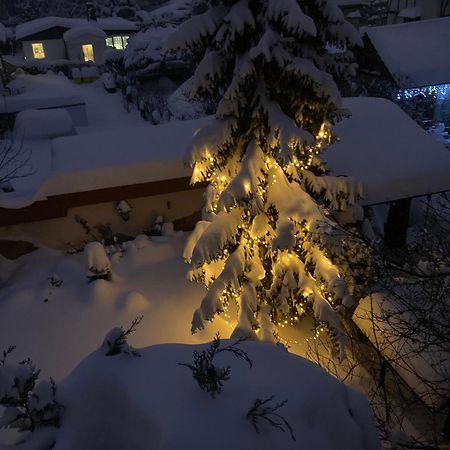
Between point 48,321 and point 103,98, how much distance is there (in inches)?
917

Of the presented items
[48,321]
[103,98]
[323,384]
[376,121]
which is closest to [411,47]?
[376,121]

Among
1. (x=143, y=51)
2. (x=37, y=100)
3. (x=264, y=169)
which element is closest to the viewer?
(x=264, y=169)

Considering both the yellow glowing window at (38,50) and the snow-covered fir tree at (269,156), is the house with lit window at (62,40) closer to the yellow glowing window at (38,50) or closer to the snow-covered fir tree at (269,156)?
the yellow glowing window at (38,50)

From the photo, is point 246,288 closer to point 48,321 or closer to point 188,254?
point 188,254

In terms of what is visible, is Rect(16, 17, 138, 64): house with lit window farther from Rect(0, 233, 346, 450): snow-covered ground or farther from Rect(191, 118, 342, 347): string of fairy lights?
Rect(191, 118, 342, 347): string of fairy lights

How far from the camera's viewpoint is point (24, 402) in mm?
3479

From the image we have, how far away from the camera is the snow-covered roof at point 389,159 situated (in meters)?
10.3

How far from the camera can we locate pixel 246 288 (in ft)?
24.9

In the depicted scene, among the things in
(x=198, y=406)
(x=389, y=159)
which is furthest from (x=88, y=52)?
(x=198, y=406)

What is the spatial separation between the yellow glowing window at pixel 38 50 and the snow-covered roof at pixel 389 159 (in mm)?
36926

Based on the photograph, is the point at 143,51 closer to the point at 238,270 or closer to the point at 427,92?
the point at 427,92

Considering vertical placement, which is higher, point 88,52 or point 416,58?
point 416,58

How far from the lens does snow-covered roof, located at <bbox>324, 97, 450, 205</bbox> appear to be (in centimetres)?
1027

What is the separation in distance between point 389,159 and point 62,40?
38232 mm
